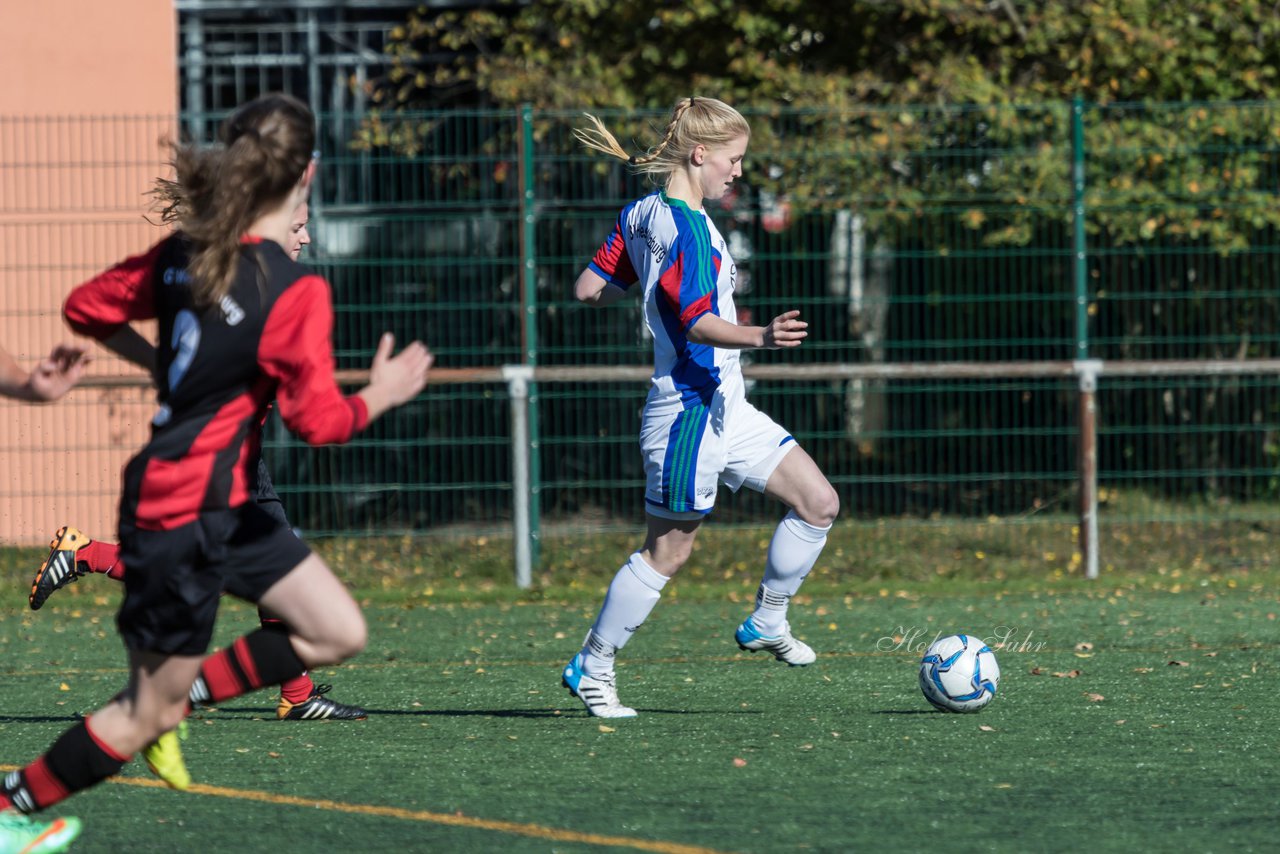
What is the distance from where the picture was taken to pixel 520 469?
10.5 meters

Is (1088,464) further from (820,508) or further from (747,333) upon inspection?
(747,333)

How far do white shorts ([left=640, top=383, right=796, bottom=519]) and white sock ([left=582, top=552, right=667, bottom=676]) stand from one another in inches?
9.0

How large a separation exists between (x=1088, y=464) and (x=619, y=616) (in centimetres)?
522

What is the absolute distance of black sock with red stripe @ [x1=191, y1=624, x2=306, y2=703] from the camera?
4.58 meters

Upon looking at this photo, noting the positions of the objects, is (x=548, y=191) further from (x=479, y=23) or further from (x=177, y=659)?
(x=177, y=659)

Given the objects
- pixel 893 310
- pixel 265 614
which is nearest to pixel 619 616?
pixel 265 614

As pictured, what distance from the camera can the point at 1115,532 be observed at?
11.1m

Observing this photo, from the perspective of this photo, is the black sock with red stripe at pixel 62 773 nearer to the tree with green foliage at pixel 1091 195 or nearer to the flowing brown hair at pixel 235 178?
the flowing brown hair at pixel 235 178

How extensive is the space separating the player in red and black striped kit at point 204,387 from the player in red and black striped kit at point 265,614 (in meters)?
0.84

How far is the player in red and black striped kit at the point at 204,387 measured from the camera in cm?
401

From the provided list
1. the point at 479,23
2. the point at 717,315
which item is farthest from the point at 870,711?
the point at 479,23

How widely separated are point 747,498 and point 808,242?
1626 mm

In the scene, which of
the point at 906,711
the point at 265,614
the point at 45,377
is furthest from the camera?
the point at 906,711

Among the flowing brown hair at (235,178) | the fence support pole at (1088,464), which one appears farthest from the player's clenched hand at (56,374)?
the fence support pole at (1088,464)
